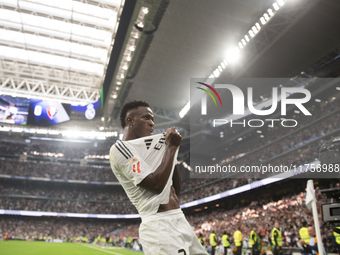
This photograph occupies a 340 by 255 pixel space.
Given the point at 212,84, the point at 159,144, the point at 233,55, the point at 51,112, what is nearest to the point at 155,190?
the point at 159,144

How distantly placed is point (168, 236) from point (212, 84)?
18.8 meters

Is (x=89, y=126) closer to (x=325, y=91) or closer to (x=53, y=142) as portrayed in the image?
(x=53, y=142)

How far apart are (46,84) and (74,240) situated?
72.3 ft

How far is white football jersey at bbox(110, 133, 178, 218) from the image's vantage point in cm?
188

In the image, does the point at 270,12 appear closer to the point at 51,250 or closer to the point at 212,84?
the point at 212,84

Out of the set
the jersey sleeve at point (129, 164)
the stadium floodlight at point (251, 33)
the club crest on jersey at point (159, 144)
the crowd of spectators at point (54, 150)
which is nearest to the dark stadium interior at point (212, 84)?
the stadium floodlight at point (251, 33)

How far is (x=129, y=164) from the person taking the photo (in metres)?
1.91

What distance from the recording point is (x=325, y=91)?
2122 centimetres

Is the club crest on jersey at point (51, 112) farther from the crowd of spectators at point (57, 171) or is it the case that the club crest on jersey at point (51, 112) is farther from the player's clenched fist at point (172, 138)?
the player's clenched fist at point (172, 138)

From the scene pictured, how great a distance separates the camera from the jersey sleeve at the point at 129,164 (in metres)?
1.87

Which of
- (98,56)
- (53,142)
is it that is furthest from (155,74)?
(53,142)

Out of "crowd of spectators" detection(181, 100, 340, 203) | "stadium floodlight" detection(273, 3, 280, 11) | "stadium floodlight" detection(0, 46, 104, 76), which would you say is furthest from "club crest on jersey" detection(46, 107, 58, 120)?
"stadium floodlight" detection(273, 3, 280, 11)

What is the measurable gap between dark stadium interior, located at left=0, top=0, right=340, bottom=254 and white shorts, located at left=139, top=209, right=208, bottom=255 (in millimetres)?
3082

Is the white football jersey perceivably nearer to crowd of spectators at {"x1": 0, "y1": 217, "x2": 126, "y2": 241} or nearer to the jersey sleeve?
the jersey sleeve
